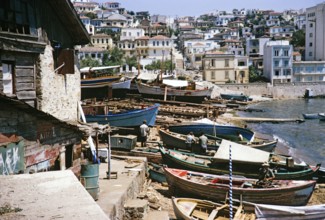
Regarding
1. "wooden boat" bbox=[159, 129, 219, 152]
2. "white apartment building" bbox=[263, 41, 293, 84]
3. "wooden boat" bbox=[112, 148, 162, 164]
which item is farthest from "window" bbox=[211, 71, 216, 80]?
"wooden boat" bbox=[112, 148, 162, 164]

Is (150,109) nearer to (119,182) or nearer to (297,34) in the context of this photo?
(119,182)

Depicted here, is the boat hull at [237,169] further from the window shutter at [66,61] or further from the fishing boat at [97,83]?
the fishing boat at [97,83]

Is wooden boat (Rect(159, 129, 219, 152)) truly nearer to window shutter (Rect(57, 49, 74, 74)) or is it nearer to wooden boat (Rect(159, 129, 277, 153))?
wooden boat (Rect(159, 129, 277, 153))

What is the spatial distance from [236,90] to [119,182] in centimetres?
6186

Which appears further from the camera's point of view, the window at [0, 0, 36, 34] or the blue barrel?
the window at [0, 0, 36, 34]

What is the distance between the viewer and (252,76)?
84.8 meters

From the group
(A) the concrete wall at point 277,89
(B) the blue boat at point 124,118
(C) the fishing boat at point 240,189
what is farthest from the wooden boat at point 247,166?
(A) the concrete wall at point 277,89

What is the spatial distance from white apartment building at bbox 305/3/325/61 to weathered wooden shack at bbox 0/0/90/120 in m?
84.3

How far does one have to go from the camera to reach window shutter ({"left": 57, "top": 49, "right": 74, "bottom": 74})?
1580 cm

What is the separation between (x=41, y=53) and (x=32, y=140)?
14.4ft

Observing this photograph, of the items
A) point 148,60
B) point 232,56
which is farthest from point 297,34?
point 148,60

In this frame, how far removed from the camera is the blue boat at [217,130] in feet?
98.1

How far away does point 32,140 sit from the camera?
11.6 m

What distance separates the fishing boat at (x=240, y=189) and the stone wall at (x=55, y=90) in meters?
5.40
